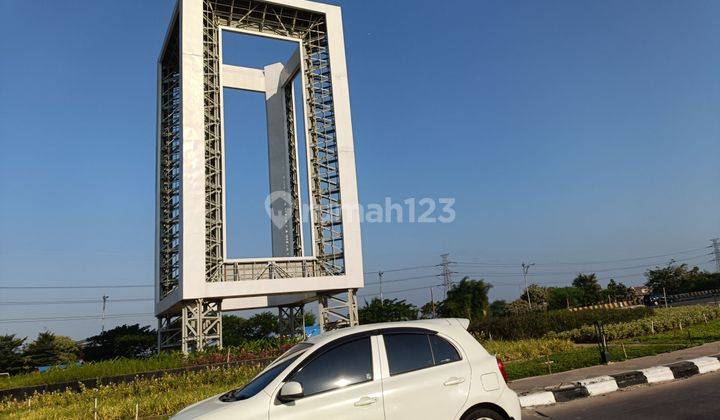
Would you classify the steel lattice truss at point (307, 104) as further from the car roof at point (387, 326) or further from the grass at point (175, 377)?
the car roof at point (387, 326)

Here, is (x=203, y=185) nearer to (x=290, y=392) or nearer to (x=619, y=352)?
(x=619, y=352)

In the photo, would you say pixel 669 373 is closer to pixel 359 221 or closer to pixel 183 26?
pixel 359 221

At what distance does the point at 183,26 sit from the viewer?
28.0 m

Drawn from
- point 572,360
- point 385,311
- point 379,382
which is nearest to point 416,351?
point 379,382

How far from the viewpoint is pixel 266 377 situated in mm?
5473

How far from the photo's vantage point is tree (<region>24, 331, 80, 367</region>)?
46000mm

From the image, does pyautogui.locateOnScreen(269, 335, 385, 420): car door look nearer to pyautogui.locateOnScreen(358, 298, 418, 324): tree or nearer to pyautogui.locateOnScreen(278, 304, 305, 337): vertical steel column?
pyautogui.locateOnScreen(278, 304, 305, 337): vertical steel column

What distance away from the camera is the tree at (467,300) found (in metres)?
47.3

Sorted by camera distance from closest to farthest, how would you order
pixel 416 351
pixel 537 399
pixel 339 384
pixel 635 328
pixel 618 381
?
pixel 339 384
pixel 416 351
pixel 537 399
pixel 618 381
pixel 635 328

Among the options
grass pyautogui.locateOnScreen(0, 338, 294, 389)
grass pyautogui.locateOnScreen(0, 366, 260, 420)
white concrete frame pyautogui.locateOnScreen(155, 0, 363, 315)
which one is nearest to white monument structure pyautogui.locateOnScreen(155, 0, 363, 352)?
white concrete frame pyautogui.locateOnScreen(155, 0, 363, 315)

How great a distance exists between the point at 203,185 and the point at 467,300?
29.8 meters

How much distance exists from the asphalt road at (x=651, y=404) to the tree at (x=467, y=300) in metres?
38.1

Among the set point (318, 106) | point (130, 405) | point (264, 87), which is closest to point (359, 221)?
point (318, 106)

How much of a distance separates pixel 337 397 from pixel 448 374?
1.25 m
